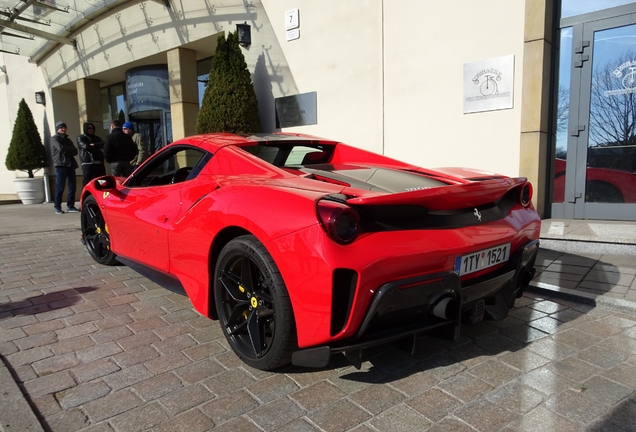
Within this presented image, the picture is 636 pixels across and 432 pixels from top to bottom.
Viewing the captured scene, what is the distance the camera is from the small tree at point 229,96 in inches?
331

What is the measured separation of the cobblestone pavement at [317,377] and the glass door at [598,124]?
3219 millimetres

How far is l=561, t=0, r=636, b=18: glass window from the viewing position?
18.6 ft

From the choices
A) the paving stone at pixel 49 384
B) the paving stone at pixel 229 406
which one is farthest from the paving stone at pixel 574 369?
the paving stone at pixel 49 384

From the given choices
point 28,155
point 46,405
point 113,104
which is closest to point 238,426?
point 46,405

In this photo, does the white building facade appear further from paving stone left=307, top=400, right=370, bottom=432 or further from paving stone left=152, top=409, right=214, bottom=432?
paving stone left=152, top=409, right=214, bottom=432

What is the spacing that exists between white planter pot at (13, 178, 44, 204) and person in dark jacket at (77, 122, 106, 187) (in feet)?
20.7

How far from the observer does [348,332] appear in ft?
6.35

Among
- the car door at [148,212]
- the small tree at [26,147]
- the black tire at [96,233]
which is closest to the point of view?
the car door at [148,212]

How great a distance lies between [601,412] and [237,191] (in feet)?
6.52

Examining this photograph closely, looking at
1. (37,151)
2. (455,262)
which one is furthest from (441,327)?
(37,151)

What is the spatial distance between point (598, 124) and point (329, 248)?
5544 mm

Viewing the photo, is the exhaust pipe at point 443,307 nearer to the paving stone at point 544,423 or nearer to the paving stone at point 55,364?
the paving stone at point 544,423

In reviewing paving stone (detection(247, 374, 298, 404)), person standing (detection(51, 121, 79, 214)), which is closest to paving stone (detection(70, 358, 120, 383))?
paving stone (detection(247, 374, 298, 404))

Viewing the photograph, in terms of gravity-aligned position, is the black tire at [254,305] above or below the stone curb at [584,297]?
above
